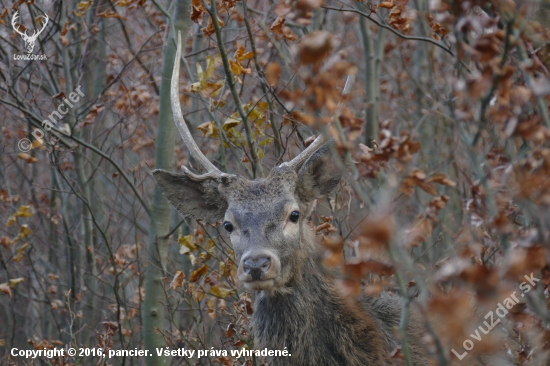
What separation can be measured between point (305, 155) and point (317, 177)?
10.5 inches

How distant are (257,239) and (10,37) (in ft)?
20.9

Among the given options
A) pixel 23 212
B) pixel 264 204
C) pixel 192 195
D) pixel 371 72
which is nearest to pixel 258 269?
pixel 264 204

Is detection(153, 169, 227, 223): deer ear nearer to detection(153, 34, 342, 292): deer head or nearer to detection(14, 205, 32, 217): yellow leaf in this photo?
detection(153, 34, 342, 292): deer head

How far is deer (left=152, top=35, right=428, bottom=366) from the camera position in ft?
19.0

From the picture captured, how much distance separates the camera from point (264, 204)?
20.5ft

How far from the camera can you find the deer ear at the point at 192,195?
691 cm

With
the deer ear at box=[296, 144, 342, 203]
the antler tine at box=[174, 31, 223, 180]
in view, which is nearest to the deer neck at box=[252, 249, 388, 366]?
the deer ear at box=[296, 144, 342, 203]

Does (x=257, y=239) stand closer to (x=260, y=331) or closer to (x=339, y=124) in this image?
(x=260, y=331)

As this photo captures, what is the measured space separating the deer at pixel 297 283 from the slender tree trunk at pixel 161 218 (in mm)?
1833

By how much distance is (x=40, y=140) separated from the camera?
8195mm

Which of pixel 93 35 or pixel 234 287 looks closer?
pixel 234 287

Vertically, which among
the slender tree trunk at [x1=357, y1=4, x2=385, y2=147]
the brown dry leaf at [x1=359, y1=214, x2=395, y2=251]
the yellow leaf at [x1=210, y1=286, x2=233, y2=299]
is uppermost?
the slender tree trunk at [x1=357, y1=4, x2=385, y2=147]

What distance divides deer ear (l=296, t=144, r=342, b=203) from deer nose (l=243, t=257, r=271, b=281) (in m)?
1.19

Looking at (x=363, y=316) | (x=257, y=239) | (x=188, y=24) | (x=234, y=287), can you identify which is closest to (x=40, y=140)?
(x=188, y=24)
